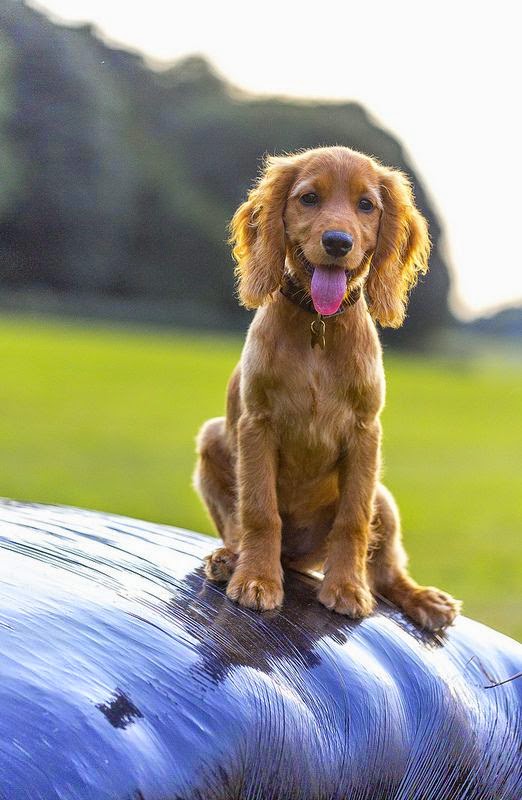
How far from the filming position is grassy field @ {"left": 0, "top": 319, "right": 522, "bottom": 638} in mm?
15898

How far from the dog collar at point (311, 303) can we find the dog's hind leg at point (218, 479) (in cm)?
72

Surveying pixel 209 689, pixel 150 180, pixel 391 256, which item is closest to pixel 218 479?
pixel 391 256

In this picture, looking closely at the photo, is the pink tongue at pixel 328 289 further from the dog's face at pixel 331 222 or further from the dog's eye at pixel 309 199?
the dog's eye at pixel 309 199

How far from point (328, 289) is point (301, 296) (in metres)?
0.21

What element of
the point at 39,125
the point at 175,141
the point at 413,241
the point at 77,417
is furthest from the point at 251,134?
the point at 413,241

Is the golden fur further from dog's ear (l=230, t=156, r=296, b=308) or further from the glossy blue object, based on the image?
the glossy blue object

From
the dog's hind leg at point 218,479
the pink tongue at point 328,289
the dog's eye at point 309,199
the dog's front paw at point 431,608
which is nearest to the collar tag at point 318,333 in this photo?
the pink tongue at point 328,289

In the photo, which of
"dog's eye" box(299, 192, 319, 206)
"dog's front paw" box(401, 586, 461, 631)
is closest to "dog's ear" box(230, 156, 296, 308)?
"dog's eye" box(299, 192, 319, 206)

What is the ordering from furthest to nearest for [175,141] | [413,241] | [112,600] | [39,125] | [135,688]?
[175,141]
[39,125]
[413,241]
[112,600]
[135,688]

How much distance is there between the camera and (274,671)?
353 cm

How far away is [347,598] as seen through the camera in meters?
4.23

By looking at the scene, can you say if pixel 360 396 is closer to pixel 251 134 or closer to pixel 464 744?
pixel 464 744

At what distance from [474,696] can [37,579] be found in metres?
1.62

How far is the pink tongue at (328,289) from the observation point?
4.18 metres
